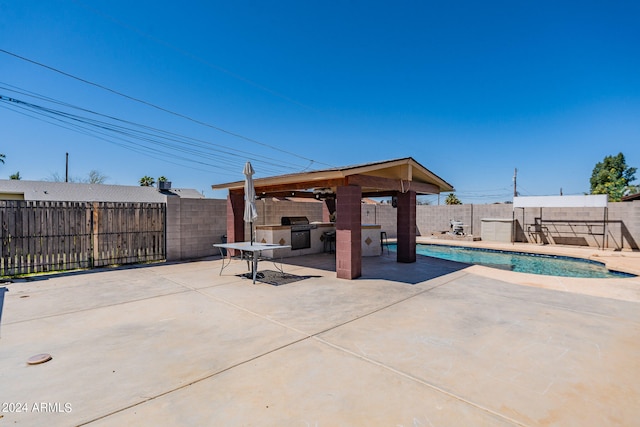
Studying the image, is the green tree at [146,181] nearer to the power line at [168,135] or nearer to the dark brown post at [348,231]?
the power line at [168,135]

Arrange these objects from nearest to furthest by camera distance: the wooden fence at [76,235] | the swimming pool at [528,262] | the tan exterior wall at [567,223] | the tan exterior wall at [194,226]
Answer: the wooden fence at [76,235] → the swimming pool at [528,262] → the tan exterior wall at [194,226] → the tan exterior wall at [567,223]

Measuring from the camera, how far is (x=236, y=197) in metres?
11.1

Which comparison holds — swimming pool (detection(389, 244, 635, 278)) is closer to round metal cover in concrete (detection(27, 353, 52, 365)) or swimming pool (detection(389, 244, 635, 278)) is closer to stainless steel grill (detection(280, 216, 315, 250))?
stainless steel grill (detection(280, 216, 315, 250))

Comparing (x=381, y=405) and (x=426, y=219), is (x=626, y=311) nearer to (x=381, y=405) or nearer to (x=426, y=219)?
(x=381, y=405)

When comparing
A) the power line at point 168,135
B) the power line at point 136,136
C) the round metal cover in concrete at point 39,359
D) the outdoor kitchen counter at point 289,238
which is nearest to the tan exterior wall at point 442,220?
the outdoor kitchen counter at point 289,238

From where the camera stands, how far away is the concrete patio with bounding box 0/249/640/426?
2293 millimetres

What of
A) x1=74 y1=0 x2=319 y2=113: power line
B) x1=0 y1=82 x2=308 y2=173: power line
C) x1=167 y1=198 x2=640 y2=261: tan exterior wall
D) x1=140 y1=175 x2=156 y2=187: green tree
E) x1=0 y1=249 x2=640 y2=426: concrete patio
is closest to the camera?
x1=0 y1=249 x2=640 y2=426: concrete patio

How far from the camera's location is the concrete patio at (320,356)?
7.52 feet

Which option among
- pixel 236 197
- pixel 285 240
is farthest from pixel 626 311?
pixel 236 197

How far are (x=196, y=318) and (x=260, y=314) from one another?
3.11 ft

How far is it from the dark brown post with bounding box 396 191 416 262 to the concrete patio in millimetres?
3256

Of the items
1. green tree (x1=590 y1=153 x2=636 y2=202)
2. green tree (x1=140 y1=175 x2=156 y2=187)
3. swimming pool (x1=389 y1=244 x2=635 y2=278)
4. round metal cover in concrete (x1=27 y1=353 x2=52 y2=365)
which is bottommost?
swimming pool (x1=389 y1=244 x2=635 y2=278)

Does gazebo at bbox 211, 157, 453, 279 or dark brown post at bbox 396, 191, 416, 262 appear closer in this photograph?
gazebo at bbox 211, 157, 453, 279

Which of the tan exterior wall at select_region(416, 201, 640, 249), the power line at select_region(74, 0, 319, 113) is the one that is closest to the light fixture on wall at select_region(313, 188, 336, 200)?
the power line at select_region(74, 0, 319, 113)
